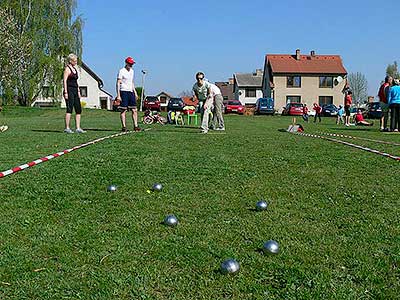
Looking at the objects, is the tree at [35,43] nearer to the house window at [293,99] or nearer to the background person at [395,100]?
the house window at [293,99]

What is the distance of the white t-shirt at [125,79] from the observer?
11.3m

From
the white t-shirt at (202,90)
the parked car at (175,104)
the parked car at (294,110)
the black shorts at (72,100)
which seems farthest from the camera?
the parked car at (294,110)

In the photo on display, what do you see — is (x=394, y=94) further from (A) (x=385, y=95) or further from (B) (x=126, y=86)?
(B) (x=126, y=86)

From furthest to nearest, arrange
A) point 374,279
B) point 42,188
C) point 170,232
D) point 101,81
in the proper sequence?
point 101,81
point 42,188
point 170,232
point 374,279

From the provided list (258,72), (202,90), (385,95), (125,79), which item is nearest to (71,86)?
(125,79)

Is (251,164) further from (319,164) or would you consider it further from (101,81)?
(101,81)

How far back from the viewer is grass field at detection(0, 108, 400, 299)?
268 centimetres

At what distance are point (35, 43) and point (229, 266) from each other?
44.0 metres

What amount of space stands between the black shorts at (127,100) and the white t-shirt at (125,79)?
0.36 ft

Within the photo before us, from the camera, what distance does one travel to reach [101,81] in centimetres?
7294

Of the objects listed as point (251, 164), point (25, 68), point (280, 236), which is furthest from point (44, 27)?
point (280, 236)

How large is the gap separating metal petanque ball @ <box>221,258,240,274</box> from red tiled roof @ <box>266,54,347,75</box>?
6267cm

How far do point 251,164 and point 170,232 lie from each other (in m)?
3.07

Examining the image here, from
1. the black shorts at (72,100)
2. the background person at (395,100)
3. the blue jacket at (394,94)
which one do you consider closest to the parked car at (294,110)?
the background person at (395,100)
